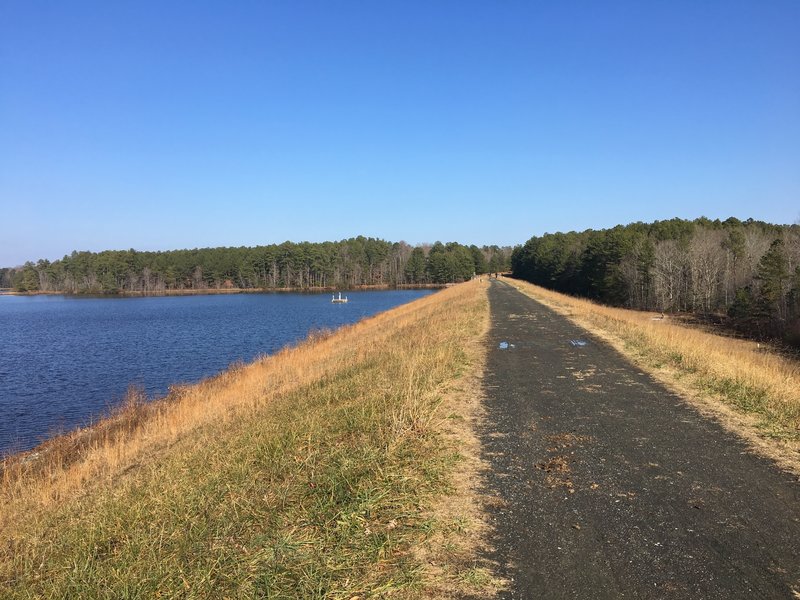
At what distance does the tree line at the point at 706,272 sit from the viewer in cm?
4003

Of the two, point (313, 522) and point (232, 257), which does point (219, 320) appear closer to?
point (313, 522)

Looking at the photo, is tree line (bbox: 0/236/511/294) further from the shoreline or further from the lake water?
the lake water

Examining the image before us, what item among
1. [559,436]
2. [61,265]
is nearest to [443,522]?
[559,436]

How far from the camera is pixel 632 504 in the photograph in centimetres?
509

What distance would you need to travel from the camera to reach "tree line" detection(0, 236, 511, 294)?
14088cm

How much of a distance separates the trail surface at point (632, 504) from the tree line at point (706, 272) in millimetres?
36780

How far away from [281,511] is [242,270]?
473 ft

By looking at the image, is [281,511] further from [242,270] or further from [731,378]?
[242,270]

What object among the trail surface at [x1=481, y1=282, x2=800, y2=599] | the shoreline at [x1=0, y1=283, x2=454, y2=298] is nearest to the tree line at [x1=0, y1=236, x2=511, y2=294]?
the shoreline at [x1=0, y1=283, x2=454, y2=298]

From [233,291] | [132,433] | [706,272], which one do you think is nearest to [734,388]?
[132,433]

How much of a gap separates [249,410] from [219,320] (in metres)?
42.6

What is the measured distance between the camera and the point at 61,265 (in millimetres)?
157125

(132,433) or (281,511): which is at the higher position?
(281,511)

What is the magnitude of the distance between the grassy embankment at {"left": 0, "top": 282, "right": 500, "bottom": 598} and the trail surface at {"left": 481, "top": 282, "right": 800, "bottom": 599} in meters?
0.52
